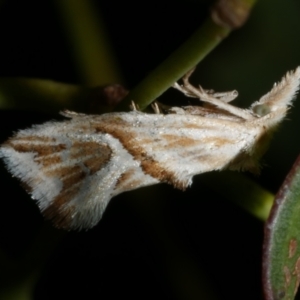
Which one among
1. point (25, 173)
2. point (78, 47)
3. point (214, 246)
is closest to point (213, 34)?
point (25, 173)

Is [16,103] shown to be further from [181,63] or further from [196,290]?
[196,290]

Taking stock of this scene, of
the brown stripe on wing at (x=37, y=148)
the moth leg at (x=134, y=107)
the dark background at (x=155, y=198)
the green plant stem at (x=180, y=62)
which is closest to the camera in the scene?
the green plant stem at (x=180, y=62)

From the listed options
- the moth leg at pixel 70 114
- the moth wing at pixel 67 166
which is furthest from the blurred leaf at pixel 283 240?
the moth leg at pixel 70 114

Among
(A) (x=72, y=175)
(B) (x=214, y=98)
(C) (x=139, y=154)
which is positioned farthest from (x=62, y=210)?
(B) (x=214, y=98)

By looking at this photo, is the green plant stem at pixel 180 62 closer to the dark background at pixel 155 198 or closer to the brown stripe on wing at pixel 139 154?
the brown stripe on wing at pixel 139 154

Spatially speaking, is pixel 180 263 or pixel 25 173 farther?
pixel 180 263

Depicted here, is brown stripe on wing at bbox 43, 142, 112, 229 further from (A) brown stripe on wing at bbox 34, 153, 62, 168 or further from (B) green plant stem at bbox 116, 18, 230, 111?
(B) green plant stem at bbox 116, 18, 230, 111
